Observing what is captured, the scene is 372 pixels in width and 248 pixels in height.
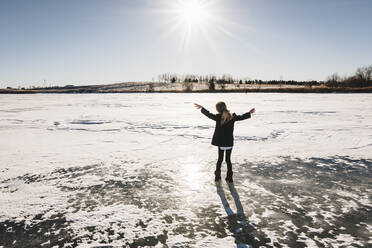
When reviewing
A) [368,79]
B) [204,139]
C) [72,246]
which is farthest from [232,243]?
[368,79]

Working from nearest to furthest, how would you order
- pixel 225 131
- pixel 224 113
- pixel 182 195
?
pixel 182 195 < pixel 224 113 < pixel 225 131

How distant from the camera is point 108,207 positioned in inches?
139

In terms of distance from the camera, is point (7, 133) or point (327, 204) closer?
point (327, 204)

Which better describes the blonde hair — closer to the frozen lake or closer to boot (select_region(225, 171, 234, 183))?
boot (select_region(225, 171, 234, 183))

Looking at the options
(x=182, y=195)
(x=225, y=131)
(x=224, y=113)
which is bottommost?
(x=182, y=195)

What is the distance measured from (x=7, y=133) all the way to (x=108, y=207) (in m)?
7.63

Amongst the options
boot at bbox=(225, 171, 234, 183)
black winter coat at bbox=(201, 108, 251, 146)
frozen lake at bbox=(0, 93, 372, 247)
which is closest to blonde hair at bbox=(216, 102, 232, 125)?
black winter coat at bbox=(201, 108, 251, 146)

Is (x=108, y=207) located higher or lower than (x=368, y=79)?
lower

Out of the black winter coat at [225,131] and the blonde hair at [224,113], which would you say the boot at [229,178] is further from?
the blonde hair at [224,113]

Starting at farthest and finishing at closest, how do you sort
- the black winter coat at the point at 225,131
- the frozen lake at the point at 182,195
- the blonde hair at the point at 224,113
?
the black winter coat at the point at 225,131 < the blonde hair at the point at 224,113 < the frozen lake at the point at 182,195

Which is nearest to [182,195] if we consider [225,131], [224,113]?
[225,131]

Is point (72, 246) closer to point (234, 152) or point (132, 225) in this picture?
point (132, 225)

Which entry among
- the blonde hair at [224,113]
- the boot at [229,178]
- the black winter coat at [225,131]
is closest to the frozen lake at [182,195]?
the boot at [229,178]

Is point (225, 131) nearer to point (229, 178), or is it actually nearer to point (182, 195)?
point (229, 178)
